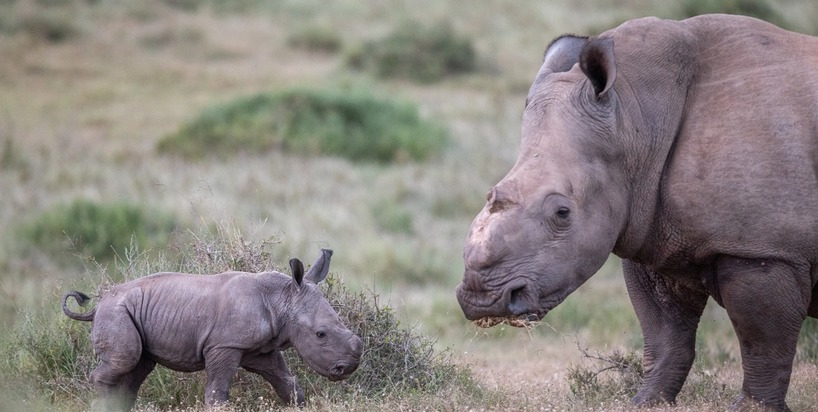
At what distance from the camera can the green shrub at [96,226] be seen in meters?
15.9

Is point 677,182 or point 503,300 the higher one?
point 677,182

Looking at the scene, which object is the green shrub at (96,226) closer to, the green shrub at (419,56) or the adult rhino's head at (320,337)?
the adult rhino's head at (320,337)

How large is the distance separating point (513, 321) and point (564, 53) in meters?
1.49

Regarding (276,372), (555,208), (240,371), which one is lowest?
(240,371)

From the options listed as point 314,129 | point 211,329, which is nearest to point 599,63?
point 211,329

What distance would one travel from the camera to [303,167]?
19891 millimetres

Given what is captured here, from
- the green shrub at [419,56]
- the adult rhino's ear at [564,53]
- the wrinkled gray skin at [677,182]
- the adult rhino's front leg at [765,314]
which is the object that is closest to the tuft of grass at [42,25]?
the green shrub at [419,56]

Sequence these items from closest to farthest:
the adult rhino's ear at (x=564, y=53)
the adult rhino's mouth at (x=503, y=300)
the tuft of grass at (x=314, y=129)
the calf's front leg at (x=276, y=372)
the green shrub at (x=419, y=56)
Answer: the adult rhino's mouth at (x=503, y=300), the adult rhino's ear at (x=564, y=53), the calf's front leg at (x=276, y=372), the tuft of grass at (x=314, y=129), the green shrub at (x=419, y=56)

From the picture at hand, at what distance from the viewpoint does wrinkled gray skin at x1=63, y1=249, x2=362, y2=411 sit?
6.53 m

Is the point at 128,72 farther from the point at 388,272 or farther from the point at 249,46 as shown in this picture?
the point at 388,272

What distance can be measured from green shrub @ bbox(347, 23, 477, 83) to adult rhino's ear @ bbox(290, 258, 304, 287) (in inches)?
854

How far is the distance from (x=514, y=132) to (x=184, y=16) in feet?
44.6

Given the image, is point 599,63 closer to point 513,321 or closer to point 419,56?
point 513,321

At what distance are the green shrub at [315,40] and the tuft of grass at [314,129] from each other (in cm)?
846
